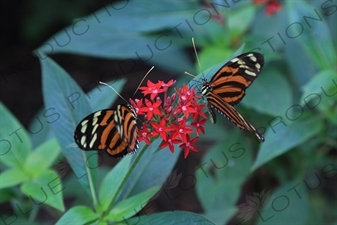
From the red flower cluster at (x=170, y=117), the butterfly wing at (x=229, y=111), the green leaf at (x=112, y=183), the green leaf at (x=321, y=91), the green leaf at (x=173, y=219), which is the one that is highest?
the red flower cluster at (x=170, y=117)

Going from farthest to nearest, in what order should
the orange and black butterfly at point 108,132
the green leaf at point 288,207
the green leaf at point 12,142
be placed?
the green leaf at point 288,207, the green leaf at point 12,142, the orange and black butterfly at point 108,132

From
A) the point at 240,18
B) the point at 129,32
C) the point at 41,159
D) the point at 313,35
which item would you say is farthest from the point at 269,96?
the point at 41,159

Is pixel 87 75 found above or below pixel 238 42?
above

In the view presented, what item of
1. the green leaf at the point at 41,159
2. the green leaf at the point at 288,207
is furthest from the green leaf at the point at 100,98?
the green leaf at the point at 288,207

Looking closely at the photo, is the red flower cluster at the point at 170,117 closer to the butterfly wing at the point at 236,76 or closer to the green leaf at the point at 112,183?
the butterfly wing at the point at 236,76

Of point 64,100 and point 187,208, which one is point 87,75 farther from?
point 64,100

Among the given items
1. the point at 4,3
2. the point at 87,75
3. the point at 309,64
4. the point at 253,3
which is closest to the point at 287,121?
the point at 309,64

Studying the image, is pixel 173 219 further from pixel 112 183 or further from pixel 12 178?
pixel 12 178
